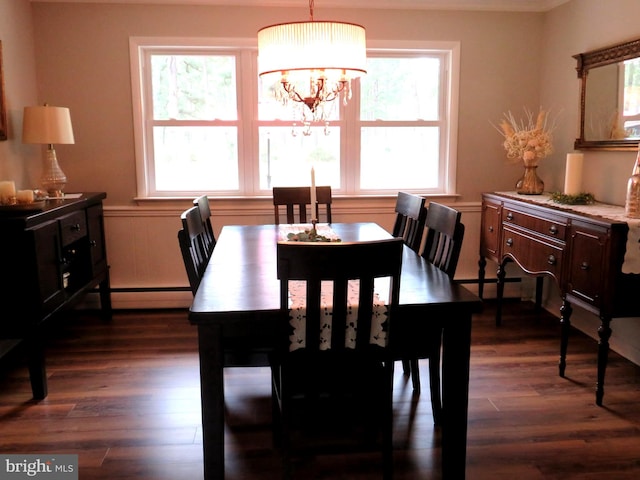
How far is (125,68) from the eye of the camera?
3.94m

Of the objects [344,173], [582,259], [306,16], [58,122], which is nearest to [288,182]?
[344,173]

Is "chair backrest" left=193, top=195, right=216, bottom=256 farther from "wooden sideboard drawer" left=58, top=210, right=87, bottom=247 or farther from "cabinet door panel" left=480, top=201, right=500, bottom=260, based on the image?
"cabinet door panel" left=480, top=201, right=500, bottom=260

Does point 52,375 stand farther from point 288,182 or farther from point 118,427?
point 288,182

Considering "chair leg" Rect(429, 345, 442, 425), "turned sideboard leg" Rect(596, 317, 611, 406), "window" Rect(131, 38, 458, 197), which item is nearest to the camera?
"chair leg" Rect(429, 345, 442, 425)

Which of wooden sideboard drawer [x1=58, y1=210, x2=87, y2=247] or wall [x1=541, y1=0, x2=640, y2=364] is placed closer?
wooden sideboard drawer [x1=58, y1=210, x2=87, y2=247]

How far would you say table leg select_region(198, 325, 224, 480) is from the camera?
6.05 feet

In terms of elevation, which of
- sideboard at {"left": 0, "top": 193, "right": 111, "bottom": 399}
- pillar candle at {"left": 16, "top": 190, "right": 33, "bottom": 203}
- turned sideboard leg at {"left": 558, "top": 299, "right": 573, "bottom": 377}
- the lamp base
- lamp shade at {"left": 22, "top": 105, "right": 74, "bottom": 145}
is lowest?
turned sideboard leg at {"left": 558, "top": 299, "right": 573, "bottom": 377}

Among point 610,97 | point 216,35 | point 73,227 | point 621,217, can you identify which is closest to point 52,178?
point 73,227

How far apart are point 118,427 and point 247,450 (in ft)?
2.14

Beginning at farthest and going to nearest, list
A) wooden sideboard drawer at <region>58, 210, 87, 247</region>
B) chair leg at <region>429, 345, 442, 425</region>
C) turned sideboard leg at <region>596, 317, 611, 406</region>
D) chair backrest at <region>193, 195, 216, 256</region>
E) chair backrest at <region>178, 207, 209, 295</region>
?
Result: 1. wooden sideboard drawer at <region>58, 210, 87, 247</region>
2. chair backrest at <region>193, 195, 216, 256</region>
3. turned sideboard leg at <region>596, 317, 611, 406</region>
4. chair leg at <region>429, 345, 442, 425</region>
5. chair backrest at <region>178, 207, 209, 295</region>

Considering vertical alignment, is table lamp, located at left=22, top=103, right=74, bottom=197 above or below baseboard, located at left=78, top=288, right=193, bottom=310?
above

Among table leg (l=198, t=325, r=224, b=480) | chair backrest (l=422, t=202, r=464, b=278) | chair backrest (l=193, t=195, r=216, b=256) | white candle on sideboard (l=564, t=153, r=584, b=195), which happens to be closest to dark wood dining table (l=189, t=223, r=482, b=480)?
table leg (l=198, t=325, r=224, b=480)

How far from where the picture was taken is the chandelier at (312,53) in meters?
2.37

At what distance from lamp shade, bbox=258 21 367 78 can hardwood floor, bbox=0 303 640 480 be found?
165cm
